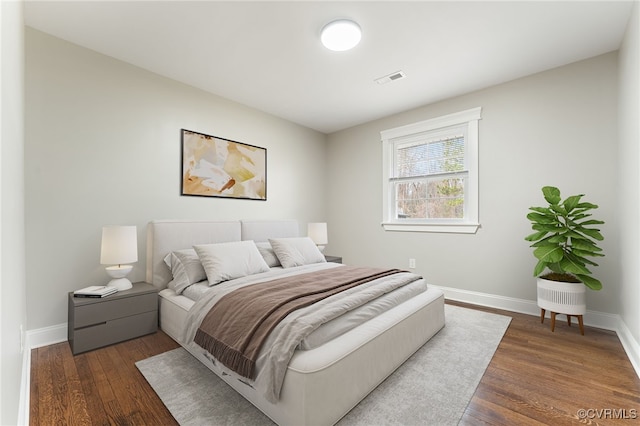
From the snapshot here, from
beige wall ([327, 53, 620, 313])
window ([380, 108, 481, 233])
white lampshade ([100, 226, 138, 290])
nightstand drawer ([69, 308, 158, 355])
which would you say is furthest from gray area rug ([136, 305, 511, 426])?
window ([380, 108, 481, 233])

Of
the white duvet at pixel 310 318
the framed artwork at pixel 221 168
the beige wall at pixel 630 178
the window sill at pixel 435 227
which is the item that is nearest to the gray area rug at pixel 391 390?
the white duvet at pixel 310 318

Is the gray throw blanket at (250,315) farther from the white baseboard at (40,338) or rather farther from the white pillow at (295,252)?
the white baseboard at (40,338)

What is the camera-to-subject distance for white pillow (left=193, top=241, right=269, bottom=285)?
2.67 meters

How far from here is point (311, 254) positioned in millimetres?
3674

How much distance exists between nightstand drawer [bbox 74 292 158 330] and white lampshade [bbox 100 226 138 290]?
0.18m

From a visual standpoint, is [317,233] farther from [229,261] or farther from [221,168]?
[229,261]

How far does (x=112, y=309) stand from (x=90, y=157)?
4.77 ft

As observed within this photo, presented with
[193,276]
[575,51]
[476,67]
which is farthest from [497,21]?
[193,276]

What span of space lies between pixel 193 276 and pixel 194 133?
1.79 metres

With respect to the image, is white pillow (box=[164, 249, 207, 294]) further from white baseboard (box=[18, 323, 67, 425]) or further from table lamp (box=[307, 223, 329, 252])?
table lamp (box=[307, 223, 329, 252])

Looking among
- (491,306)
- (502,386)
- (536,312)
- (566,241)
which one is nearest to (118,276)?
(502,386)

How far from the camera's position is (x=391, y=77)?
3.30 metres

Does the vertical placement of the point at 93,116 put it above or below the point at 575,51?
below

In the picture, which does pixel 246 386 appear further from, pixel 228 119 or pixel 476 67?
pixel 476 67
